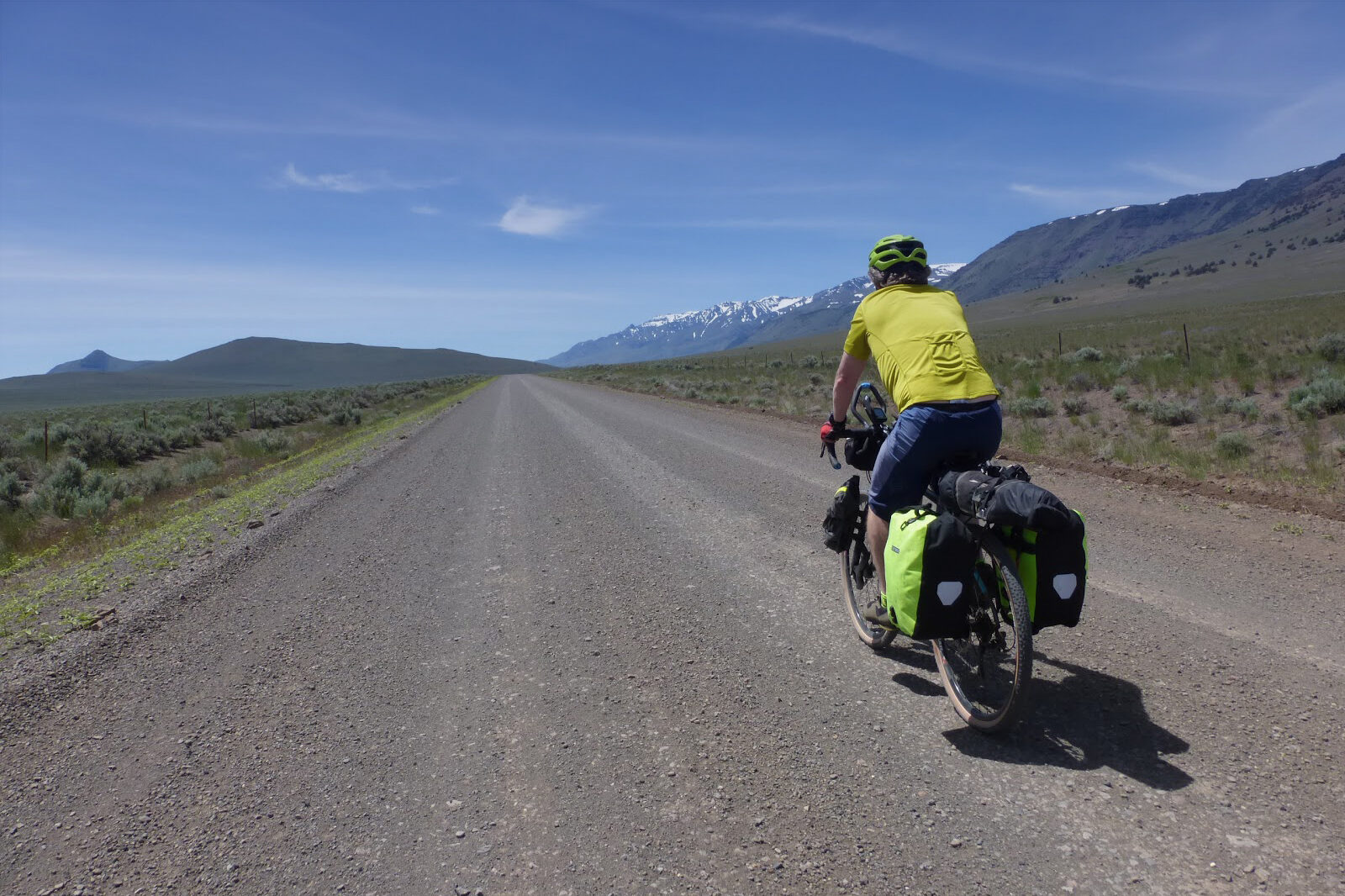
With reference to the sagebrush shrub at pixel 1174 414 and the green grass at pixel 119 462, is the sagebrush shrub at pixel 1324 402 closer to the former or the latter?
the sagebrush shrub at pixel 1174 414

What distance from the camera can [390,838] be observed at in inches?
101

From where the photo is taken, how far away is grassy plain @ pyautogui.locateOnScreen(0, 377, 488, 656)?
5.31 m

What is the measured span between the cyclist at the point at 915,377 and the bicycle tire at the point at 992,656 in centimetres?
38

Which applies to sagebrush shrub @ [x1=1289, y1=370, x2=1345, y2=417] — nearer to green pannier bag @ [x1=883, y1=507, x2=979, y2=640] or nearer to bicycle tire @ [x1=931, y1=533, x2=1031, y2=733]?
bicycle tire @ [x1=931, y1=533, x2=1031, y2=733]

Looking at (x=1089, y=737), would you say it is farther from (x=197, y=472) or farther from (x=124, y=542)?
(x=197, y=472)

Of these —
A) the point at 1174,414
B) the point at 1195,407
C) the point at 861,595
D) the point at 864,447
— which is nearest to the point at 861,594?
the point at 861,595

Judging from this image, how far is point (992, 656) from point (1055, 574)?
3.16ft

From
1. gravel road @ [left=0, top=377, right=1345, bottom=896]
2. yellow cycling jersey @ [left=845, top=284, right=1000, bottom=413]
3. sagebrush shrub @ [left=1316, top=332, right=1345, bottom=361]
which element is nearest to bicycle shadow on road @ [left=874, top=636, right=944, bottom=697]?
gravel road @ [left=0, top=377, right=1345, bottom=896]

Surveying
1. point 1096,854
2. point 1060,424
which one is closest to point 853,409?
point 1096,854

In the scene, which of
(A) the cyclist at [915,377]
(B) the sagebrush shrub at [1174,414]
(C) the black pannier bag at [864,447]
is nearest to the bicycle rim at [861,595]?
(A) the cyclist at [915,377]

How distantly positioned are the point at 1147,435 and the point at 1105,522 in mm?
5660

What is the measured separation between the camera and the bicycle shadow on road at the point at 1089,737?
270 cm

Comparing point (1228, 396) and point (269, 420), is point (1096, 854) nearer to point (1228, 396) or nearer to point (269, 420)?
point (1228, 396)

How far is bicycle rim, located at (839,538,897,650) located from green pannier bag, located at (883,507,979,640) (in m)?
0.87
